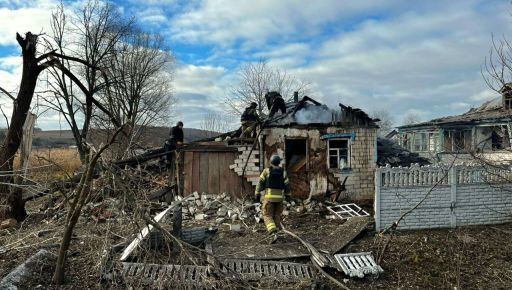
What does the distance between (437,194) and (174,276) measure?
6.86 metres

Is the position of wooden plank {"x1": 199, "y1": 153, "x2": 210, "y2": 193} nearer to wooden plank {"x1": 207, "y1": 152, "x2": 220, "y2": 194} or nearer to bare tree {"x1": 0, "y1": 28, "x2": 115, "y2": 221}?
wooden plank {"x1": 207, "y1": 152, "x2": 220, "y2": 194}

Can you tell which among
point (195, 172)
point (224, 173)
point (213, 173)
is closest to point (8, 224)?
point (195, 172)

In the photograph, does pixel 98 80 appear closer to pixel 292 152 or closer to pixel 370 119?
pixel 292 152

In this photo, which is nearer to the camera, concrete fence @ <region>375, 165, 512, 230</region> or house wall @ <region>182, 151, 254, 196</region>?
concrete fence @ <region>375, 165, 512, 230</region>

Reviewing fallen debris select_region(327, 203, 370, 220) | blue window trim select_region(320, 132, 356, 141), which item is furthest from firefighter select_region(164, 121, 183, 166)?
fallen debris select_region(327, 203, 370, 220)

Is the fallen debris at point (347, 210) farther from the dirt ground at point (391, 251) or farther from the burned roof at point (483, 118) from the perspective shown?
the burned roof at point (483, 118)

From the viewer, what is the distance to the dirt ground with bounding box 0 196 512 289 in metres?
6.12

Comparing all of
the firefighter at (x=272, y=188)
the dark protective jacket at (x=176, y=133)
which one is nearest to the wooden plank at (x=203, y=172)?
the dark protective jacket at (x=176, y=133)

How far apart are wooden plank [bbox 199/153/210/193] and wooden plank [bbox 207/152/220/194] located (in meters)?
0.09

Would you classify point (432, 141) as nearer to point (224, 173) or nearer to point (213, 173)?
point (224, 173)

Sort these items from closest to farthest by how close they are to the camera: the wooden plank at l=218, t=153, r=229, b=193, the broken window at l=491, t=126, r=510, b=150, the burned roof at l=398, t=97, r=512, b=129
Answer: the broken window at l=491, t=126, r=510, b=150
the wooden plank at l=218, t=153, r=229, b=193
the burned roof at l=398, t=97, r=512, b=129

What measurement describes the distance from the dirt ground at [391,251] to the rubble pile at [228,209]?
2.53 ft

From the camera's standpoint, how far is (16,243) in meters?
6.56

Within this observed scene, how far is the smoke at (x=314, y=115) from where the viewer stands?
12000mm
